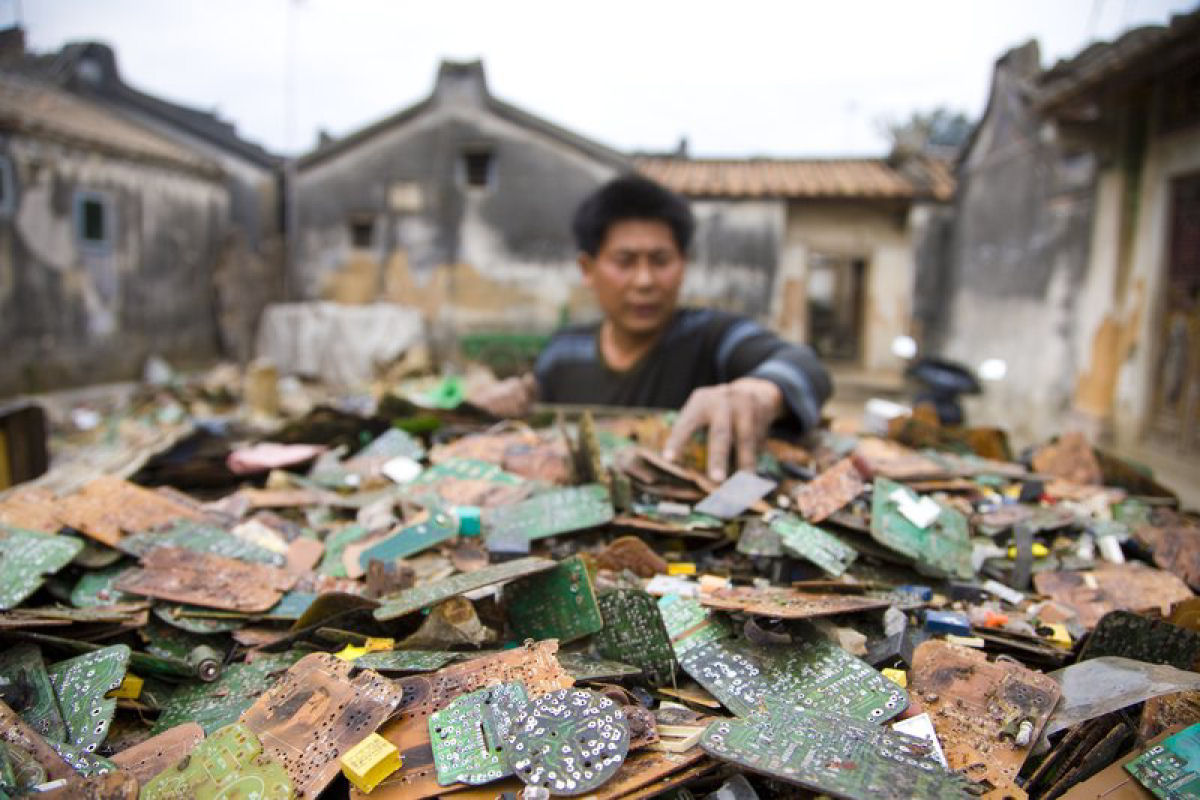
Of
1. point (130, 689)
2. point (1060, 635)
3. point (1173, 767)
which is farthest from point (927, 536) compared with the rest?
point (130, 689)

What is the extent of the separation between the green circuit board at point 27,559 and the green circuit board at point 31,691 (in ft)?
0.67

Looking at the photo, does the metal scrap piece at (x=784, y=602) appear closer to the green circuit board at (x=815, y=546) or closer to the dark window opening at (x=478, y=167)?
the green circuit board at (x=815, y=546)

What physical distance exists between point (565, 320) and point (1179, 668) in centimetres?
1210

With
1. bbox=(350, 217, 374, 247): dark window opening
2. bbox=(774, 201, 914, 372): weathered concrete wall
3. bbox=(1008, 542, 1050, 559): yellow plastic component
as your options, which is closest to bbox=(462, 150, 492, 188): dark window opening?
bbox=(350, 217, 374, 247): dark window opening

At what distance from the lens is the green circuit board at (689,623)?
169 cm

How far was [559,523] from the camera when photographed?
7.14 feet

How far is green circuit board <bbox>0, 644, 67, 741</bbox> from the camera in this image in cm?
143

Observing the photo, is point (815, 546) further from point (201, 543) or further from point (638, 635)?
point (201, 543)

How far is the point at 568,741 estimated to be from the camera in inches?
51.1

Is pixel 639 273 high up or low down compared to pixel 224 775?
up

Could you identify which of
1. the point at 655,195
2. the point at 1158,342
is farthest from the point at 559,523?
the point at 1158,342

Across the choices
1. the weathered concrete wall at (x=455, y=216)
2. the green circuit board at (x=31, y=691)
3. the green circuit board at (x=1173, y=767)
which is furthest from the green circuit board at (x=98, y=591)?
the weathered concrete wall at (x=455, y=216)

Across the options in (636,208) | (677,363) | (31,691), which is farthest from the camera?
(677,363)

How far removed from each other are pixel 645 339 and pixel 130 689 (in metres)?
2.90
